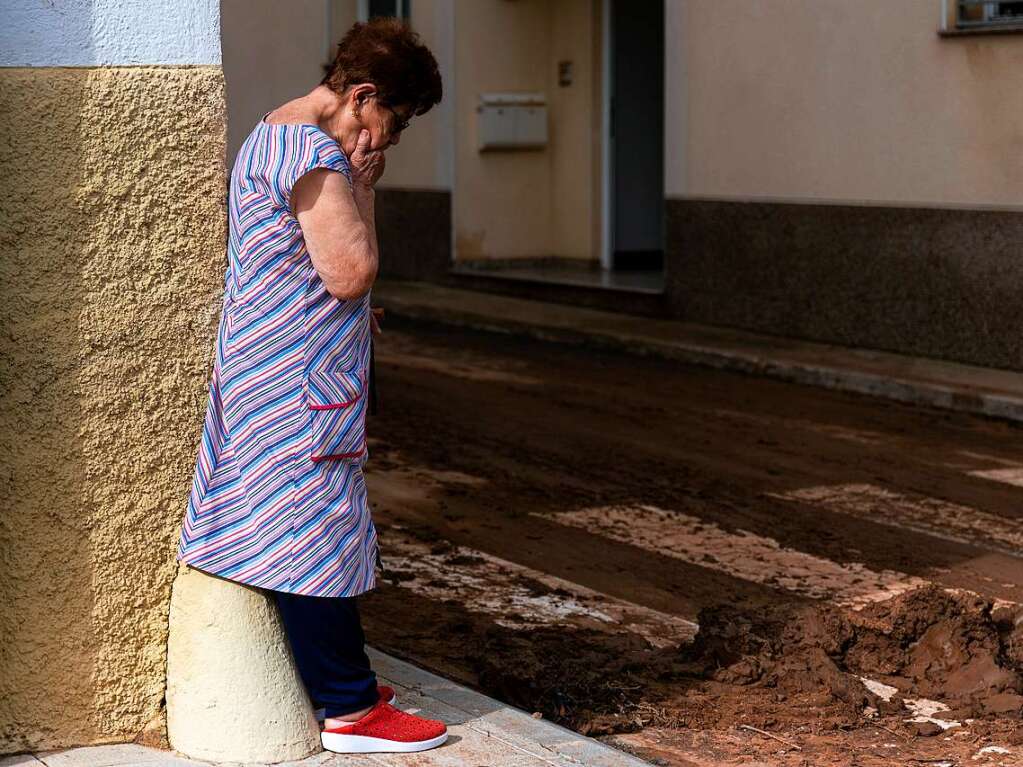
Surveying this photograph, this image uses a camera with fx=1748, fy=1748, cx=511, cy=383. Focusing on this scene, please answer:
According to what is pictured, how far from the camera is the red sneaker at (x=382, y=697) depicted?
4605mm

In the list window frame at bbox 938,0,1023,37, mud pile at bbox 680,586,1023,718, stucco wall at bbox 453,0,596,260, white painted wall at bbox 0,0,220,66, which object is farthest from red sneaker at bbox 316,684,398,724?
stucco wall at bbox 453,0,596,260

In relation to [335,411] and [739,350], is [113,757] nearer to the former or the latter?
[335,411]

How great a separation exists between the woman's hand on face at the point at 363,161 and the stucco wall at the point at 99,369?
1.35 ft

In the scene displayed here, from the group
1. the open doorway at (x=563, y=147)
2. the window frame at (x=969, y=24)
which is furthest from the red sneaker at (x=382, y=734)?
the open doorway at (x=563, y=147)

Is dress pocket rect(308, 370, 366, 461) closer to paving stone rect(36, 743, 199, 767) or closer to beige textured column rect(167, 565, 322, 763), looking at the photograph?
beige textured column rect(167, 565, 322, 763)

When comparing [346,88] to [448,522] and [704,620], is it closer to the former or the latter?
[704,620]

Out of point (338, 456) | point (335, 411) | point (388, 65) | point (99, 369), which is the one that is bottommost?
point (338, 456)

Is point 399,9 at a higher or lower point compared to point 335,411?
higher

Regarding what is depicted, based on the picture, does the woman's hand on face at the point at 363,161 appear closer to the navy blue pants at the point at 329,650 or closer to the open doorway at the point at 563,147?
the navy blue pants at the point at 329,650

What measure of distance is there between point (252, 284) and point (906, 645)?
2.77 m

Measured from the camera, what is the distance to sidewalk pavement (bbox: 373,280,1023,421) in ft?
37.7

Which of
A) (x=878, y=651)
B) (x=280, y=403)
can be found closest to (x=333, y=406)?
(x=280, y=403)

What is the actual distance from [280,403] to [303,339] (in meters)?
0.17

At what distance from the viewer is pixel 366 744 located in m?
4.50
